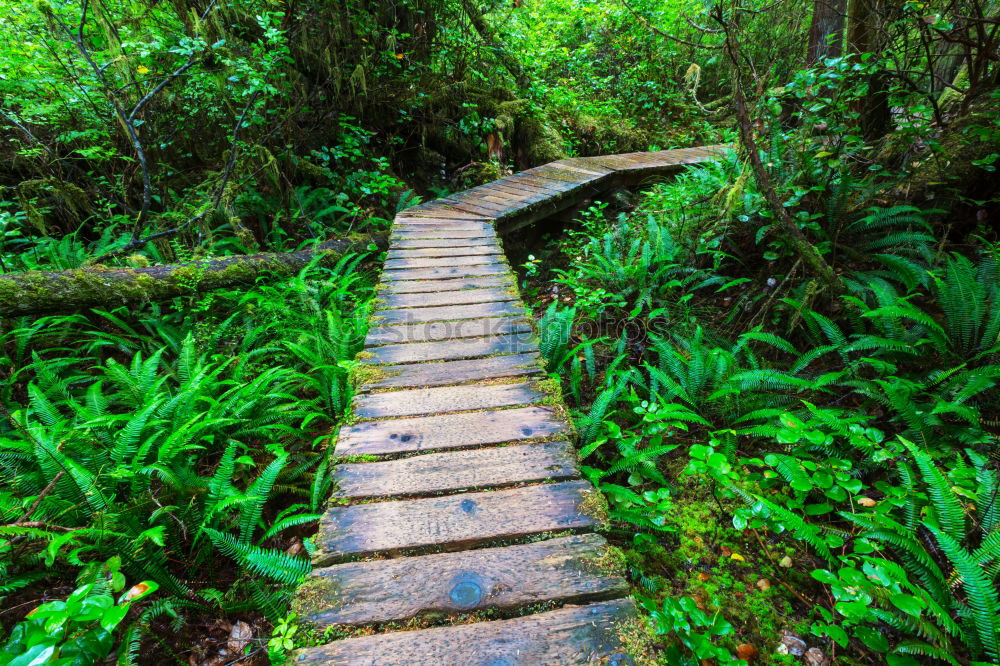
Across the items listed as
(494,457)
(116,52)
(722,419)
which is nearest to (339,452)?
(494,457)

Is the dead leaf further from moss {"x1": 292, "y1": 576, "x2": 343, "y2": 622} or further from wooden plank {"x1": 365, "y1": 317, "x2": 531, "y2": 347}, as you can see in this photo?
wooden plank {"x1": 365, "y1": 317, "x2": 531, "y2": 347}

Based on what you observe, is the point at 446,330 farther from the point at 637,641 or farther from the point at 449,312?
the point at 637,641

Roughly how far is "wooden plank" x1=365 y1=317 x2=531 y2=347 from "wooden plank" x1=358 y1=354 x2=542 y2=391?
33 centimetres

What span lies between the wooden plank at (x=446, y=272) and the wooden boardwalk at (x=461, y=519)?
2.40 ft

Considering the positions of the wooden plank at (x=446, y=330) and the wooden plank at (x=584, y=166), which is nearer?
the wooden plank at (x=446, y=330)

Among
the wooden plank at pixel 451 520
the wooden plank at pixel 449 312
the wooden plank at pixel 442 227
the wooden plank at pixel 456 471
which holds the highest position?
the wooden plank at pixel 442 227

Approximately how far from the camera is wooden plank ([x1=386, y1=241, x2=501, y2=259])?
4.66m

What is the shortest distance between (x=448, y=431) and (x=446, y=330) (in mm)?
1141

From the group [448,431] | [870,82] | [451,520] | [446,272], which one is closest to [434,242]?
[446,272]

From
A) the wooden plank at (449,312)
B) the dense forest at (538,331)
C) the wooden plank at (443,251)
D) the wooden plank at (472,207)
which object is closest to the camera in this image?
the dense forest at (538,331)

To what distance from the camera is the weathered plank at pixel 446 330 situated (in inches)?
127

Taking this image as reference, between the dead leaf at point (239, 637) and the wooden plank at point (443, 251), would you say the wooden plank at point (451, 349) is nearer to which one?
the dead leaf at point (239, 637)

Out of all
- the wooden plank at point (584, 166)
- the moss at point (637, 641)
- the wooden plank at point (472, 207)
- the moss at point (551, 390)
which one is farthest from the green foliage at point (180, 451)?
the wooden plank at point (584, 166)

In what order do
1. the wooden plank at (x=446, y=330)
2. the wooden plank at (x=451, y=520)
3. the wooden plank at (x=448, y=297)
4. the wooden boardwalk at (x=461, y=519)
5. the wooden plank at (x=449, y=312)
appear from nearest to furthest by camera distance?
the wooden boardwalk at (x=461, y=519)
the wooden plank at (x=451, y=520)
the wooden plank at (x=446, y=330)
the wooden plank at (x=449, y=312)
the wooden plank at (x=448, y=297)
